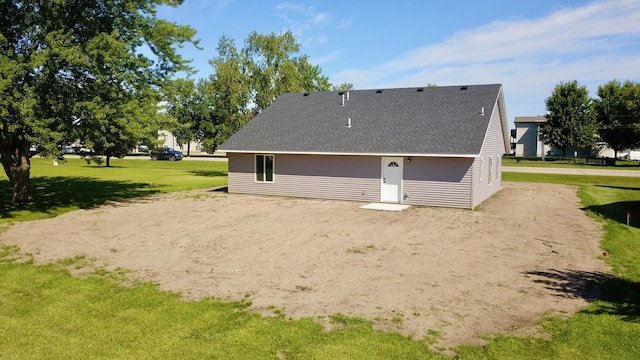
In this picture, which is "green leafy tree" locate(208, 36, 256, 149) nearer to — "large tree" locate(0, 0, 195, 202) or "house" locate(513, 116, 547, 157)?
"large tree" locate(0, 0, 195, 202)

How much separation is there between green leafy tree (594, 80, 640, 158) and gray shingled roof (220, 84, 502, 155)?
4976 cm

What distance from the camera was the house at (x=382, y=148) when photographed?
2112 centimetres

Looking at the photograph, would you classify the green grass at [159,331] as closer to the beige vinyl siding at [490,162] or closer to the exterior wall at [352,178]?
the exterior wall at [352,178]

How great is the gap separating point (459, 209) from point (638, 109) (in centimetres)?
5859

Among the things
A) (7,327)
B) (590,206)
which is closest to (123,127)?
(7,327)

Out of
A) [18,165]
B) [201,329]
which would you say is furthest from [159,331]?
[18,165]

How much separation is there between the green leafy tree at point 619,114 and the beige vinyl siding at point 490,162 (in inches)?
1791

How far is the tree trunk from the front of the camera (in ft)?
67.9

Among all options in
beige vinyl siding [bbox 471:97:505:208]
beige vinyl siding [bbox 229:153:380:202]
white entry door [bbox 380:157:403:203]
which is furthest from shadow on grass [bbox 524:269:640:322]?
beige vinyl siding [bbox 229:153:380:202]

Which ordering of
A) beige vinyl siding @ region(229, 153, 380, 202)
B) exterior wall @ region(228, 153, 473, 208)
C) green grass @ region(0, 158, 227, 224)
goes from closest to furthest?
green grass @ region(0, 158, 227, 224)
exterior wall @ region(228, 153, 473, 208)
beige vinyl siding @ region(229, 153, 380, 202)

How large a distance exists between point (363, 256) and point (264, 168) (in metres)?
14.3

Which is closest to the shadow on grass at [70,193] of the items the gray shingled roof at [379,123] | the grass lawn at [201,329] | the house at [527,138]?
the gray shingled roof at [379,123]

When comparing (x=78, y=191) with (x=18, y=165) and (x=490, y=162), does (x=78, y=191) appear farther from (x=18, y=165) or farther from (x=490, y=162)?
(x=490, y=162)

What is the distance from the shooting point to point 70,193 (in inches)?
1031
